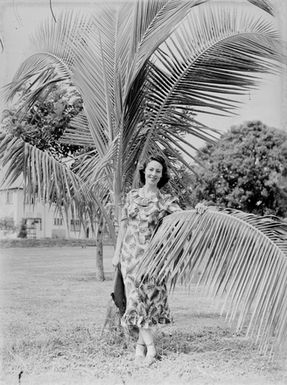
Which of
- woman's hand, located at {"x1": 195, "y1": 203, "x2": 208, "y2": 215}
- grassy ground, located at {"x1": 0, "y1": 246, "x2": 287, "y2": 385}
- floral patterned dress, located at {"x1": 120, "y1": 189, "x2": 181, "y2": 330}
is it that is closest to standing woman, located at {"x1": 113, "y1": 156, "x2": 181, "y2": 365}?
floral patterned dress, located at {"x1": 120, "y1": 189, "x2": 181, "y2": 330}

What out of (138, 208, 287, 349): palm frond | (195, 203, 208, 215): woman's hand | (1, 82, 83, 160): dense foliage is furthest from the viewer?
(1, 82, 83, 160): dense foliage

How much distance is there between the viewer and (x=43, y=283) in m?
11.7

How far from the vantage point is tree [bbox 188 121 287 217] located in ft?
50.3

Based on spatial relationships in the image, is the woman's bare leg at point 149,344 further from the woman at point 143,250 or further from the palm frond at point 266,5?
the palm frond at point 266,5

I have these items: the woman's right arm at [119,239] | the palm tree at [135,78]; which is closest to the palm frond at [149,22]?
the palm tree at [135,78]

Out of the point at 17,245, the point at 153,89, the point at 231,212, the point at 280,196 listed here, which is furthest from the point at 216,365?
the point at 280,196

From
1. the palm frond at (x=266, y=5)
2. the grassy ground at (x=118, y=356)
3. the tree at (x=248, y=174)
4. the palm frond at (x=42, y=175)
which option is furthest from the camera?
the tree at (x=248, y=174)

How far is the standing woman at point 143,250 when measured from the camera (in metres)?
4.18

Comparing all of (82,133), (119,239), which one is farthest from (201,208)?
(82,133)

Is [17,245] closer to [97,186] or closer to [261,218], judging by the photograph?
[97,186]

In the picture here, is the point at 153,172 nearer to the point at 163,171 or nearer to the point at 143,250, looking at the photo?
the point at 163,171

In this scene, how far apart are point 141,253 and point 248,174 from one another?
12188 millimetres

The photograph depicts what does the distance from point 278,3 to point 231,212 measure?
1.78 meters

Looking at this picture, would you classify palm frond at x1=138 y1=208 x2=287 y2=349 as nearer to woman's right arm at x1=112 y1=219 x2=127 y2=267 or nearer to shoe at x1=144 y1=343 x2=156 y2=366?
woman's right arm at x1=112 y1=219 x2=127 y2=267
